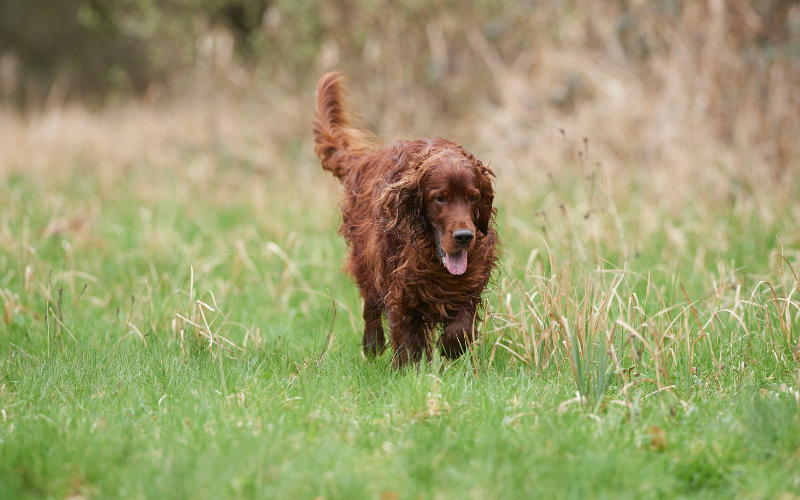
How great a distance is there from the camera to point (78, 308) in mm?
5074

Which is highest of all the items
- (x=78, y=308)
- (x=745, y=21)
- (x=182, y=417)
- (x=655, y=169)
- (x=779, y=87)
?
(x=745, y=21)

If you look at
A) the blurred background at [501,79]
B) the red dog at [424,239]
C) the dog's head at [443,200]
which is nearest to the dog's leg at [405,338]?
the red dog at [424,239]

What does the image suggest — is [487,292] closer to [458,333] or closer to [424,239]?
[458,333]

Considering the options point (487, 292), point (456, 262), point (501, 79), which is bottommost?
point (487, 292)

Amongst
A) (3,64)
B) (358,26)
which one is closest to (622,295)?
(358,26)

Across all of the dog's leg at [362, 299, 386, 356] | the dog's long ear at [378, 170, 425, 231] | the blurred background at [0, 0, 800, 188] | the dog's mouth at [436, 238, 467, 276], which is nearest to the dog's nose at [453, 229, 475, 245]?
the dog's mouth at [436, 238, 467, 276]

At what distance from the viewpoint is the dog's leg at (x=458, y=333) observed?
344 centimetres

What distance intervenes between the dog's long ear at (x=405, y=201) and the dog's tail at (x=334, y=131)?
105 cm

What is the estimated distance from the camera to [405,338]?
3490 millimetres

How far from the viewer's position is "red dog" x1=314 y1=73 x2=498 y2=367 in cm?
313

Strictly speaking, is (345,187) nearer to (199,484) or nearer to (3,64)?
(199,484)

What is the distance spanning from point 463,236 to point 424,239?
306mm

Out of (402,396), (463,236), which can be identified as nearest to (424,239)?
(463,236)

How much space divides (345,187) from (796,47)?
6.01 meters
